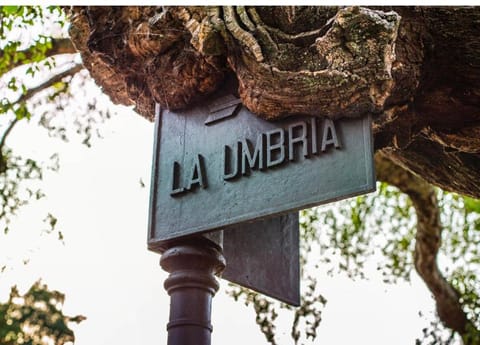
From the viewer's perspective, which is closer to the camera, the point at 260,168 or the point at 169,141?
the point at 260,168

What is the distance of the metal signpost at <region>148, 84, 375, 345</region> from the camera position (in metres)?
3.20

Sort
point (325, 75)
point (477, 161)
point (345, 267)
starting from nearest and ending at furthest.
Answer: point (325, 75) < point (477, 161) < point (345, 267)

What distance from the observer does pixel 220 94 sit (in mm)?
3832

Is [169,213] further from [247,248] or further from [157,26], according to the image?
[157,26]

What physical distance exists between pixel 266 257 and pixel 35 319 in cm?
496

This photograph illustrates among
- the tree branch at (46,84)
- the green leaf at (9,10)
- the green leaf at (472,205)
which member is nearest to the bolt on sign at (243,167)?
the green leaf at (9,10)

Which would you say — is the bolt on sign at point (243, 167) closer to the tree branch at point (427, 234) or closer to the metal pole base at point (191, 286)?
the metal pole base at point (191, 286)

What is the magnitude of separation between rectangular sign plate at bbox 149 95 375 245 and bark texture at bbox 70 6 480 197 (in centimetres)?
9

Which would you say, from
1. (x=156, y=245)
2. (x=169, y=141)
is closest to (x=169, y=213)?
(x=156, y=245)

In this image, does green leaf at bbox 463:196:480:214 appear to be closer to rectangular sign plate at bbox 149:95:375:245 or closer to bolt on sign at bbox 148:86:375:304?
bolt on sign at bbox 148:86:375:304

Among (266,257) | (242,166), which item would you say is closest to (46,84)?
(266,257)

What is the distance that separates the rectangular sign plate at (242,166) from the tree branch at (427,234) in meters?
3.94

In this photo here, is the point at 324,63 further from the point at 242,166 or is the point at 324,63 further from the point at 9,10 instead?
the point at 9,10

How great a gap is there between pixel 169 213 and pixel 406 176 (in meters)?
4.44
